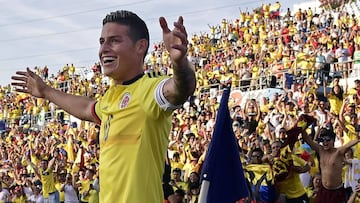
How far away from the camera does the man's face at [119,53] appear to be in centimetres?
355

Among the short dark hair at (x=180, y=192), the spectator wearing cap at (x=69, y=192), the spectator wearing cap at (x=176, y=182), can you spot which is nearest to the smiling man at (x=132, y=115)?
the short dark hair at (x=180, y=192)

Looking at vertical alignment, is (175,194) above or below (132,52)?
below

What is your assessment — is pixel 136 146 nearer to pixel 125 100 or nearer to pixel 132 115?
pixel 132 115

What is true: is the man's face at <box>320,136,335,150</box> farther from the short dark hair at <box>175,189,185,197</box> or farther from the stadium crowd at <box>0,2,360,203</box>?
the short dark hair at <box>175,189,185,197</box>

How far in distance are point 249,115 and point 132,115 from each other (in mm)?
11010

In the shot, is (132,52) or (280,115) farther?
(280,115)

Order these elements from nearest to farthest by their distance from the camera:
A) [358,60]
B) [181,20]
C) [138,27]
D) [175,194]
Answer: [181,20]
[138,27]
[175,194]
[358,60]

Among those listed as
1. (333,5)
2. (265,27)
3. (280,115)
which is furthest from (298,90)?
(333,5)

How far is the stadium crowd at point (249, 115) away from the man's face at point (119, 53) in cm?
537

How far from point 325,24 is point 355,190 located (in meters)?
15.7

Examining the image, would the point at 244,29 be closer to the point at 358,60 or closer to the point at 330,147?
the point at 358,60

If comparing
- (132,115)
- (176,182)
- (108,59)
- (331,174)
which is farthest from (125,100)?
(176,182)

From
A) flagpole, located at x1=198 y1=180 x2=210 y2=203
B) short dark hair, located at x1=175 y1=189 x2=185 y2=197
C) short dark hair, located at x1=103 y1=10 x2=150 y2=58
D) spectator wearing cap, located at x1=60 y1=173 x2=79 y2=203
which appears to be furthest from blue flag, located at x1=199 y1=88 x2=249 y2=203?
spectator wearing cap, located at x1=60 y1=173 x2=79 y2=203

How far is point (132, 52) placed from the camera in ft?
11.7
